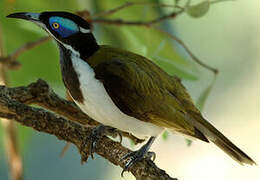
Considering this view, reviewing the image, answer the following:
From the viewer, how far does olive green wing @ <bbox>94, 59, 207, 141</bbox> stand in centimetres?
180

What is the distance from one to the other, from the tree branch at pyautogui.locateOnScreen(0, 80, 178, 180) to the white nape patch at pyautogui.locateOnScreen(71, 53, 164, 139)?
7 centimetres

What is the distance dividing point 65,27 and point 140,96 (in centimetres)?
32

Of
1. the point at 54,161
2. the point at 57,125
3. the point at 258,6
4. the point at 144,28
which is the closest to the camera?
the point at 57,125

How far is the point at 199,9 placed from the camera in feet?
6.36

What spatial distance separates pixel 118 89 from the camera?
1.80 m

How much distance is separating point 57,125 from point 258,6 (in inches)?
78.5

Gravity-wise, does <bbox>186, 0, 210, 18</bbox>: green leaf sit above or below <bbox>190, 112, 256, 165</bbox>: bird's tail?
above

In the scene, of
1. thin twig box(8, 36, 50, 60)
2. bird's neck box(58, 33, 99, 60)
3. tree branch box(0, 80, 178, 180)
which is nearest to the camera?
tree branch box(0, 80, 178, 180)

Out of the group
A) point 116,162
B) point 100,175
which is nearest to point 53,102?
point 116,162

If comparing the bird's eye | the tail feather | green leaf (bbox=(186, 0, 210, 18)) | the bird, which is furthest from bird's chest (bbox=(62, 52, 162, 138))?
green leaf (bbox=(186, 0, 210, 18))

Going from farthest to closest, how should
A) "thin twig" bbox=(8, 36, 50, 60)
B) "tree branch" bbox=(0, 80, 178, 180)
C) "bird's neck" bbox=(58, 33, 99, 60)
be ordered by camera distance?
"thin twig" bbox=(8, 36, 50, 60) < "bird's neck" bbox=(58, 33, 99, 60) < "tree branch" bbox=(0, 80, 178, 180)

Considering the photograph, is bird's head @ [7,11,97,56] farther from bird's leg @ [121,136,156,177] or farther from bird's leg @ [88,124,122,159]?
bird's leg @ [121,136,156,177]

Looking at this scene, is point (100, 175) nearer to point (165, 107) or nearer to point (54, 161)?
point (54, 161)

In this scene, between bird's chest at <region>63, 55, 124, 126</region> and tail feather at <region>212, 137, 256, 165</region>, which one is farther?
tail feather at <region>212, 137, 256, 165</region>
